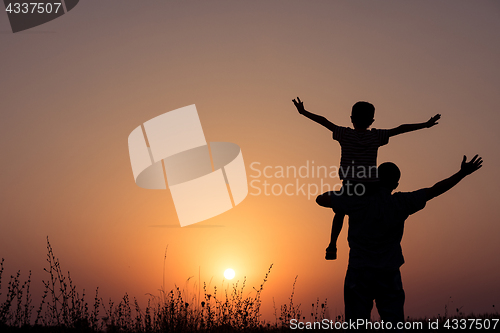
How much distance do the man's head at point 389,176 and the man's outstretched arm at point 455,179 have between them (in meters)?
0.28

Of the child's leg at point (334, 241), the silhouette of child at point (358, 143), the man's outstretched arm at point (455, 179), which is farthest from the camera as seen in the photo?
the child's leg at point (334, 241)

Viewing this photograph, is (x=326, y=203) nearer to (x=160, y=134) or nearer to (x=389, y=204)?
(x=389, y=204)

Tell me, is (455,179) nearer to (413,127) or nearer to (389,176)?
(389,176)

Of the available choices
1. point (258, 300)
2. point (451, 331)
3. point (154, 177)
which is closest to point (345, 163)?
point (258, 300)

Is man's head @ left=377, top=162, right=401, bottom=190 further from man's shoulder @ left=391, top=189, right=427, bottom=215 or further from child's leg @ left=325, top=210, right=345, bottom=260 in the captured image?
child's leg @ left=325, top=210, right=345, bottom=260

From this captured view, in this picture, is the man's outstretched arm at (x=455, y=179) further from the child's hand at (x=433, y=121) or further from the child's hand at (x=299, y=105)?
the child's hand at (x=299, y=105)

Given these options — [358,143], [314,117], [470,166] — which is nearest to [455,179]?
[470,166]

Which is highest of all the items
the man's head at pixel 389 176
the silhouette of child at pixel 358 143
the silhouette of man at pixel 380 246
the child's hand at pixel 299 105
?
the child's hand at pixel 299 105

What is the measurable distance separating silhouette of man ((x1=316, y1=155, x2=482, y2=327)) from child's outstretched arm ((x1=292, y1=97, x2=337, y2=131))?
1.53 meters

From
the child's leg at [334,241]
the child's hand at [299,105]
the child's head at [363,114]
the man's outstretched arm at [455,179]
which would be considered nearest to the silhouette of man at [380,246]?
the man's outstretched arm at [455,179]

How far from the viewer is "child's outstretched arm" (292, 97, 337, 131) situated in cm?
505

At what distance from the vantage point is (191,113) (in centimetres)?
1066

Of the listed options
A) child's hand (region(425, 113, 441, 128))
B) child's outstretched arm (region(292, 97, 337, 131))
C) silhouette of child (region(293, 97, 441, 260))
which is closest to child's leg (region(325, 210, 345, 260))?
silhouette of child (region(293, 97, 441, 260))

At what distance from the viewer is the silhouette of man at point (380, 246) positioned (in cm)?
357
